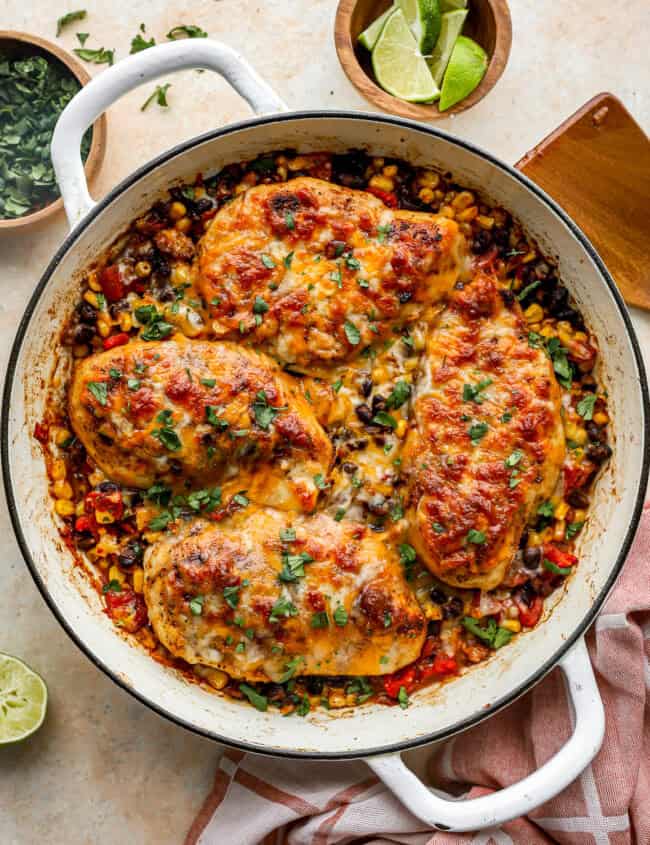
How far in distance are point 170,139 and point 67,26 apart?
844 mm

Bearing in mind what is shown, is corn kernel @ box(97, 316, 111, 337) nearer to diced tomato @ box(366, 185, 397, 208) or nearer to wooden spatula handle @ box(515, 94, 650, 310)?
diced tomato @ box(366, 185, 397, 208)

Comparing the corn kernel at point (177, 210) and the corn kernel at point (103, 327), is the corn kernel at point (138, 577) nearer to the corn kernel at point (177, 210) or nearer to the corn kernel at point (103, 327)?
the corn kernel at point (103, 327)

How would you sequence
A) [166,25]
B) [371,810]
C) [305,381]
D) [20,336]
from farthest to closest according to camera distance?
[166,25] < [371,810] < [305,381] < [20,336]

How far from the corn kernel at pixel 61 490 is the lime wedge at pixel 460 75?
261cm

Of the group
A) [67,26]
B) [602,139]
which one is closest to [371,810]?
[602,139]

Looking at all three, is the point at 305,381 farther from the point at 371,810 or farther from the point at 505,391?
the point at 371,810

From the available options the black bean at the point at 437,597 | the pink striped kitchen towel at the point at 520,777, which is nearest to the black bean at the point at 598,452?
the pink striped kitchen towel at the point at 520,777

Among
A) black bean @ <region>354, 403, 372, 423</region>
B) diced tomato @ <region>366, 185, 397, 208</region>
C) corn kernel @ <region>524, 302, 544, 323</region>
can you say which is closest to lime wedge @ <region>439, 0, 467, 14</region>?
diced tomato @ <region>366, 185, 397, 208</region>

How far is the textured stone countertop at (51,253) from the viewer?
4691mm

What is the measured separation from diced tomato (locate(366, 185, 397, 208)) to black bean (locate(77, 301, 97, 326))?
1446 mm

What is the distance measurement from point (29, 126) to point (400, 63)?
6.61 feet

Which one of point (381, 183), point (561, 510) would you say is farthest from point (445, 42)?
point (561, 510)

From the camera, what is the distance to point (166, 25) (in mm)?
4727

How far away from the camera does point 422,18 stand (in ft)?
14.6
